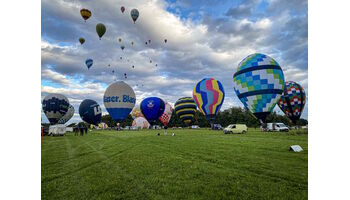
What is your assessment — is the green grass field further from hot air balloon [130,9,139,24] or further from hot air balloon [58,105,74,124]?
hot air balloon [58,105,74,124]

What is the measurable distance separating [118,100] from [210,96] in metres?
14.7

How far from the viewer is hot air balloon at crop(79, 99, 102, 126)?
135 feet

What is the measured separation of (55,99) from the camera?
37.8 m

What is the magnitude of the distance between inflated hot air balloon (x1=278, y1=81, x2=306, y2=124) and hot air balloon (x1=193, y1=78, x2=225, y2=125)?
10160 millimetres

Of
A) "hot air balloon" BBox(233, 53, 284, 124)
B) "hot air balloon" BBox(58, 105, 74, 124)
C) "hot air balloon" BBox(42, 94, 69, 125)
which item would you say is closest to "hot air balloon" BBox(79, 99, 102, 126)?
"hot air balloon" BBox(42, 94, 69, 125)

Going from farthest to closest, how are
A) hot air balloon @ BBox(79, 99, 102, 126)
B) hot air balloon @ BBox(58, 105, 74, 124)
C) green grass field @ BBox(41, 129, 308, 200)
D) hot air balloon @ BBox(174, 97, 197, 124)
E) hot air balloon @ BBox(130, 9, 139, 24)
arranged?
hot air balloon @ BBox(58, 105, 74, 124) < hot air balloon @ BBox(174, 97, 197, 124) < hot air balloon @ BBox(79, 99, 102, 126) < hot air balloon @ BBox(130, 9, 139, 24) < green grass field @ BBox(41, 129, 308, 200)

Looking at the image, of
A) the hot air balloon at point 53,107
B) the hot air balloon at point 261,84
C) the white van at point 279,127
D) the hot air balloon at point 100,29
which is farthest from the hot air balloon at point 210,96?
the hot air balloon at point 53,107

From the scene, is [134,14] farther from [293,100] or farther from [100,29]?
[293,100]

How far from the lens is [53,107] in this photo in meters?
37.2

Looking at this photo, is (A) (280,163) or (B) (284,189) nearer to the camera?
(B) (284,189)

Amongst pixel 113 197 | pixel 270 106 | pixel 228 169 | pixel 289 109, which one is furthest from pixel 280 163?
pixel 289 109

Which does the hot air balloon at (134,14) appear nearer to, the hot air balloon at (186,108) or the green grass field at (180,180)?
the green grass field at (180,180)
